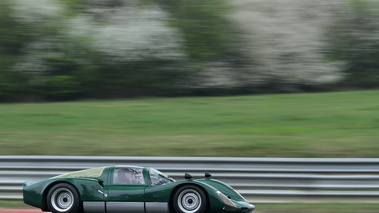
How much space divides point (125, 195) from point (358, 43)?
15.8 metres

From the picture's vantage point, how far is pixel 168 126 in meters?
11.7

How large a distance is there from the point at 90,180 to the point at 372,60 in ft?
52.2

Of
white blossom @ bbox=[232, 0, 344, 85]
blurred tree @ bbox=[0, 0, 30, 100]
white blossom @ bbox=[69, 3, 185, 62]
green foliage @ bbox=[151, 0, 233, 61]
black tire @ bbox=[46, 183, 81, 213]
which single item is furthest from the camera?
white blossom @ bbox=[232, 0, 344, 85]

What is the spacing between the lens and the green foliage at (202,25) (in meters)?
17.6

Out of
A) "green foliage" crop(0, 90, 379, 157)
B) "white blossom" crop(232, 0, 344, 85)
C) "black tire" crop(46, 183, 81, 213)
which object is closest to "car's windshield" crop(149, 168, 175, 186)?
"black tire" crop(46, 183, 81, 213)

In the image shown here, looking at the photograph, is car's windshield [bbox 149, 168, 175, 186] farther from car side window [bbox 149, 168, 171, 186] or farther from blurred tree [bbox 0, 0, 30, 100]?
blurred tree [bbox 0, 0, 30, 100]

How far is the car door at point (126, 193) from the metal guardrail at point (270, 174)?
1914mm

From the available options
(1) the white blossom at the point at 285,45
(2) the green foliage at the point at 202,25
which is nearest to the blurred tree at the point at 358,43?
(1) the white blossom at the point at 285,45

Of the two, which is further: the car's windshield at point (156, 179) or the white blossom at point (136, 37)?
the white blossom at point (136, 37)

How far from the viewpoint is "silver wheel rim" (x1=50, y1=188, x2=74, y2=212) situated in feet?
19.7

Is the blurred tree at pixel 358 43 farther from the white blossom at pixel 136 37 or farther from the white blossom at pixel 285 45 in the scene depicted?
the white blossom at pixel 136 37

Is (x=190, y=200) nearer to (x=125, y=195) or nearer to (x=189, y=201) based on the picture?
(x=189, y=201)

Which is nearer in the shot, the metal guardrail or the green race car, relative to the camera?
the green race car

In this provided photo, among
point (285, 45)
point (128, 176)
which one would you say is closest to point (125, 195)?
point (128, 176)
